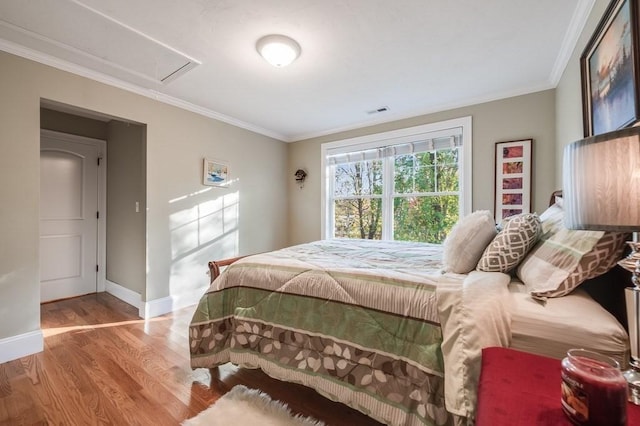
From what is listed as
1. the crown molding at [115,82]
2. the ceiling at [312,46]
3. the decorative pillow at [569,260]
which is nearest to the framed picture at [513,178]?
the ceiling at [312,46]

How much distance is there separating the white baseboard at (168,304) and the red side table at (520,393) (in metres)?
3.21

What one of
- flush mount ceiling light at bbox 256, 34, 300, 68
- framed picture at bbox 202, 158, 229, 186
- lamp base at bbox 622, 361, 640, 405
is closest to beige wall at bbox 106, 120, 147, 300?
framed picture at bbox 202, 158, 229, 186

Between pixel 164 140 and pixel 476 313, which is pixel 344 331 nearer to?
pixel 476 313

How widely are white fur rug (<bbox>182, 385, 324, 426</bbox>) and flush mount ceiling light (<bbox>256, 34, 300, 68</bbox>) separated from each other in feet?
7.83

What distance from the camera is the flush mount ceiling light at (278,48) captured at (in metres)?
2.05

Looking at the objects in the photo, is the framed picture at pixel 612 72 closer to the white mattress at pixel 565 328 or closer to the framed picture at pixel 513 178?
the white mattress at pixel 565 328

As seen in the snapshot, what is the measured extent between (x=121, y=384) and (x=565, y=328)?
7.88 feet

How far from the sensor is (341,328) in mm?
1403

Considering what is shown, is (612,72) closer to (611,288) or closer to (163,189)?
(611,288)

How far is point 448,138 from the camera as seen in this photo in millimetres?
3398

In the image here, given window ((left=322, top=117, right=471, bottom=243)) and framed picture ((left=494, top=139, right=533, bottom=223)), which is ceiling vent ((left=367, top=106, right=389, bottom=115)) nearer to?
window ((left=322, top=117, right=471, bottom=243))

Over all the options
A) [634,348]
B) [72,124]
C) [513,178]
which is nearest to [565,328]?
[634,348]

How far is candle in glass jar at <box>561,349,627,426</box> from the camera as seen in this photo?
0.54 meters

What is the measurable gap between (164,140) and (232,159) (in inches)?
36.9
